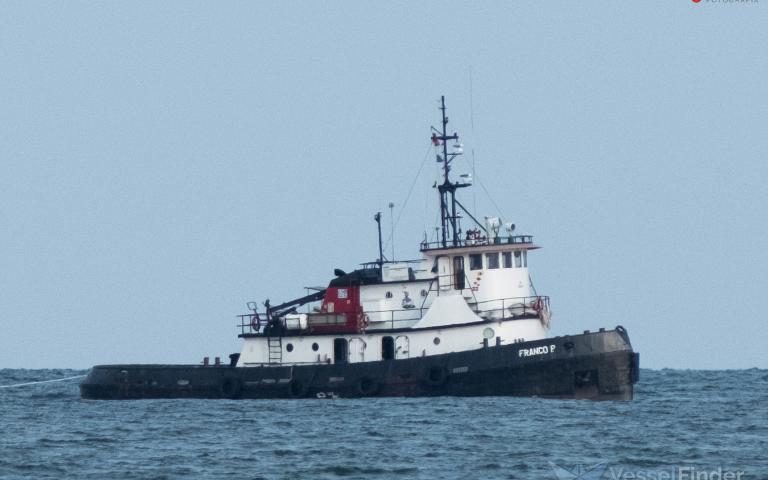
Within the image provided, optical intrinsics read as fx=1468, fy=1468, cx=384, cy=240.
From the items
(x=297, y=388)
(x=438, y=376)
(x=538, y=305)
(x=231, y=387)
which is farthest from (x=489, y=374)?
(x=231, y=387)

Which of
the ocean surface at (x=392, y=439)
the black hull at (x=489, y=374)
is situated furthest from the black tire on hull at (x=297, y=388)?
the ocean surface at (x=392, y=439)

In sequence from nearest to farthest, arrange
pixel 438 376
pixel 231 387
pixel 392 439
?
pixel 392 439
pixel 438 376
pixel 231 387

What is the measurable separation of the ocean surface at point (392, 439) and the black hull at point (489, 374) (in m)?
0.44

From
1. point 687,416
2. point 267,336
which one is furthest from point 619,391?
point 267,336

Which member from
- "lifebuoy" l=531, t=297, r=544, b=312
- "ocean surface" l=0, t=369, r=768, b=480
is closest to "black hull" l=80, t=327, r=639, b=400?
"ocean surface" l=0, t=369, r=768, b=480

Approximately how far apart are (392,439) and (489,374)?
270 inches

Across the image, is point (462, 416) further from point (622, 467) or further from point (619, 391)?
point (622, 467)

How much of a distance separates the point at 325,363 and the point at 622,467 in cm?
1389

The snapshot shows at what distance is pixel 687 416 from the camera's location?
34.3m

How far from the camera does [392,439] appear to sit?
2980 centimetres

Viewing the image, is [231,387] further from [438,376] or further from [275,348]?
[438,376]

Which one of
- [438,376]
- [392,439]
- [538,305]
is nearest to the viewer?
[392,439]

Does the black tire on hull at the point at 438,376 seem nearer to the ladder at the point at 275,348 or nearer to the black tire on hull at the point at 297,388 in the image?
the black tire on hull at the point at 297,388

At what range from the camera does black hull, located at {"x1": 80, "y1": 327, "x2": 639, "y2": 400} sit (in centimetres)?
3591
